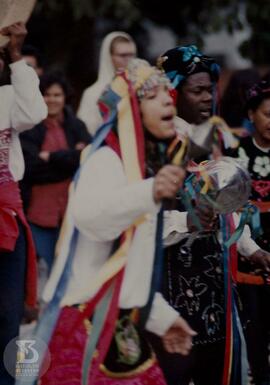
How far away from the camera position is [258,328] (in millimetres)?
6480

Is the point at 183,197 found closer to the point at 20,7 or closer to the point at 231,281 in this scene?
the point at 231,281

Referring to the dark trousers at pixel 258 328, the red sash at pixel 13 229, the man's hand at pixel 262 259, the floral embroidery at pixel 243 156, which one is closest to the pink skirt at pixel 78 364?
the red sash at pixel 13 229

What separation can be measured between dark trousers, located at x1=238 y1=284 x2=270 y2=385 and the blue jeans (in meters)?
2.19

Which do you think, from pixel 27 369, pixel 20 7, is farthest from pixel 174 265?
pixel 20 7

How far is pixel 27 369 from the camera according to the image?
484cm

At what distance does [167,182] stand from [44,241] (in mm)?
4178

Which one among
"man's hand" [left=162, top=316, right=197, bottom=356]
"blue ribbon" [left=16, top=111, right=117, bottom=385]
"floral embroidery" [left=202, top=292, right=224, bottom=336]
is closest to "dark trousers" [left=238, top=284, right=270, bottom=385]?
"floral embroidery" [left=202, top=292, right=224, bottom=336]

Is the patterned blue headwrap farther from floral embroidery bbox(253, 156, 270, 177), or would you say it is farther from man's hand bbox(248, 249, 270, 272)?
man's hand bbox(248, 249, 270, 272)

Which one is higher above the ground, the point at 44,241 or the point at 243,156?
the point at 243,156

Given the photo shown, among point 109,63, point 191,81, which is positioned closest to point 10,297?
point 191,81

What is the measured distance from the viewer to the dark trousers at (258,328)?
642 cm

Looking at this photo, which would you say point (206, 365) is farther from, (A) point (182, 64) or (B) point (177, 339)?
(A) point (182, 64)

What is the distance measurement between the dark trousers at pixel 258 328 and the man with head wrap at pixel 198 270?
70 centimetres

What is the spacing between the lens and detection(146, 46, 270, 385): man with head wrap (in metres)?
5.42
